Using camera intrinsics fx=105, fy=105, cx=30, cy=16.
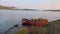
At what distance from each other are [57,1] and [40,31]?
1.31ft

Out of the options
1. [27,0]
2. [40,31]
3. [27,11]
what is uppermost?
[27,0]

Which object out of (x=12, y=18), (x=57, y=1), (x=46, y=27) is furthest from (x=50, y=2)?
(x=12, y=18)

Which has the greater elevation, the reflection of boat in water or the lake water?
the lake water

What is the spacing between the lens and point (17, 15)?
1041 millimetres

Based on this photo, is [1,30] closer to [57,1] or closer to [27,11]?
[27,11]

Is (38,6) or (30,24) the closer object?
(30,24)

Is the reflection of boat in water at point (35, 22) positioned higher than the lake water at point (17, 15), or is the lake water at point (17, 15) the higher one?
the lake water at point (17, 15)

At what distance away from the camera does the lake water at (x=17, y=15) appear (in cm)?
101

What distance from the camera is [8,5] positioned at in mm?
1061

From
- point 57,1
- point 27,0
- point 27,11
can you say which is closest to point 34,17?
point 27,11

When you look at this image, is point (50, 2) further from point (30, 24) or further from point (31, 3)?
point (30, 24)

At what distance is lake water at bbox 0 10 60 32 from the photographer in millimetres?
1013

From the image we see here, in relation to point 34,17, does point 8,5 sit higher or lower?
higher

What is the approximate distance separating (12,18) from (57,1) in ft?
1.62
